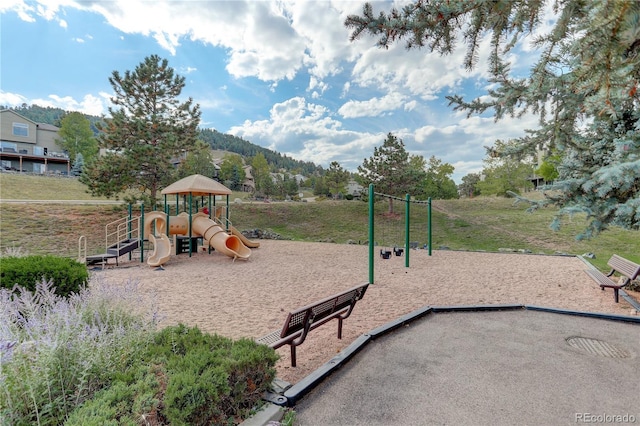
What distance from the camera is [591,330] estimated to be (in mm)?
4273

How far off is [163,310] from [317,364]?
11.2 feet

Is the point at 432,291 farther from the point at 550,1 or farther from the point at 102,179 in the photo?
the point at 102,179

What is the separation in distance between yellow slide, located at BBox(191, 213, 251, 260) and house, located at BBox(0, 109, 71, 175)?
3839 centimetres

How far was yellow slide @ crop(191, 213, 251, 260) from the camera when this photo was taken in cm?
1078

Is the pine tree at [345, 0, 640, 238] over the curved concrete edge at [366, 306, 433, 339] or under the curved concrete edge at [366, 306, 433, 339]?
over

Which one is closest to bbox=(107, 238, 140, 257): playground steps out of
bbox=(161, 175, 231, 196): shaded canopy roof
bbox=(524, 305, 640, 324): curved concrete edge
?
bbox=(161, 175, 231, 196): shaded canopy roof

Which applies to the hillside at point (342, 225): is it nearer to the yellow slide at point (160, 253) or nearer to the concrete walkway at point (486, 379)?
the yellow slide at point (160, 253)

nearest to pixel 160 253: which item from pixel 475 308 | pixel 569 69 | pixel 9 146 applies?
pixel 475 308

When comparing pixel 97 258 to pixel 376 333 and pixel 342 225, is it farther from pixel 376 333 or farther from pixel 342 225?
pixel 342 225

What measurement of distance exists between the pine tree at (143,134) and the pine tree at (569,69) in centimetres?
1581

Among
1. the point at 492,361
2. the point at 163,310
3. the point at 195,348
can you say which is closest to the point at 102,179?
the point at 163,310

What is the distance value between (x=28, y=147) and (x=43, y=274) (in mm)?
50927

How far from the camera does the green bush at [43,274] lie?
4.34 metres

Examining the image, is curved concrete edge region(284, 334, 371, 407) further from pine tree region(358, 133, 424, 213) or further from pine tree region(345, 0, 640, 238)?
pine tree region(358, 133, 424, 213)
